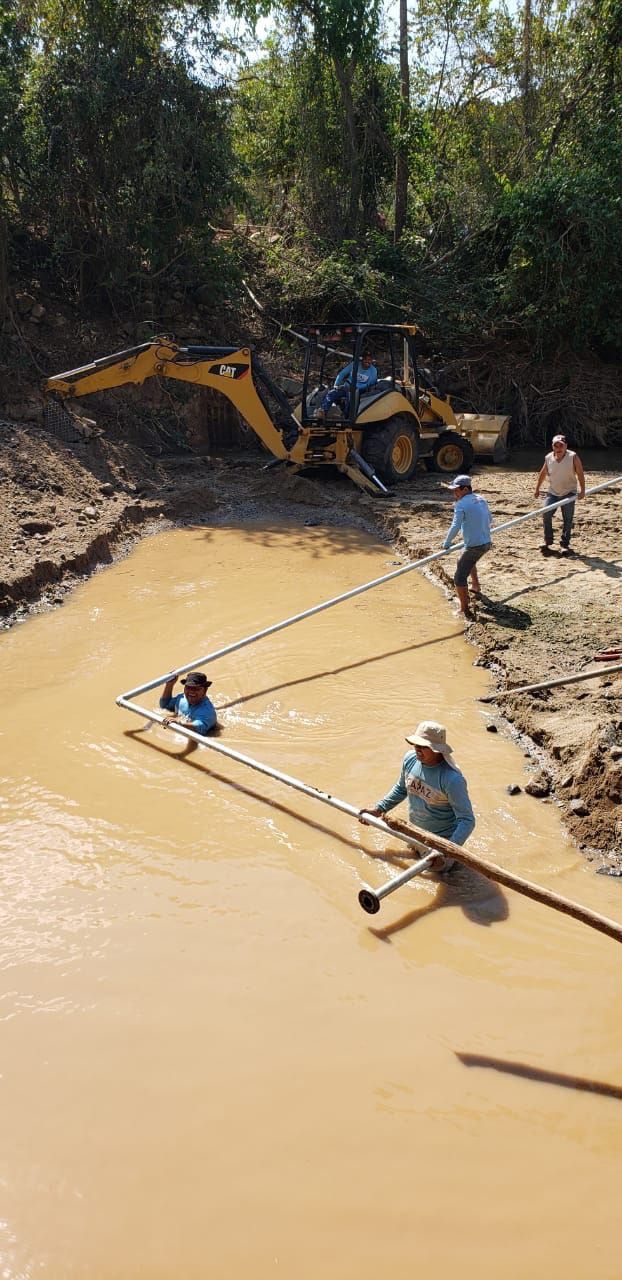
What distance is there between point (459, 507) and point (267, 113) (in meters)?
16.3

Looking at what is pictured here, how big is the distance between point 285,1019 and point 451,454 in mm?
12537

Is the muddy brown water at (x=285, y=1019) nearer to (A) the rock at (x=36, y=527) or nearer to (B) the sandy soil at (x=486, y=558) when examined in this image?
(B) the sandy soil at (x=486, y=558)

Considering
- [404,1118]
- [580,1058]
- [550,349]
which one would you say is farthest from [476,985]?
[550,349]

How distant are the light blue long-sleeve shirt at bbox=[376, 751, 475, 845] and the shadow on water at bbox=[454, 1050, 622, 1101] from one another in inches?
47.3

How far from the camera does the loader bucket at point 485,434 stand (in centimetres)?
1611

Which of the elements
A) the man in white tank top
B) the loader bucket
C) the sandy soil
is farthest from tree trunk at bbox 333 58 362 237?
the man in white tank top

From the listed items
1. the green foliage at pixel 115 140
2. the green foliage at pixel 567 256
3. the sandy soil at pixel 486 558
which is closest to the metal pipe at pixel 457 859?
the sandy soil at pixel 486 558

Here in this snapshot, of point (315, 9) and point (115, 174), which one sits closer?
point (115, 174)

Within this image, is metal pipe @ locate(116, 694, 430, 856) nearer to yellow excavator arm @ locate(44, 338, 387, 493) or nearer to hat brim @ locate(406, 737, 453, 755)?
hat brim @ locate(406, 737, 453, 755)

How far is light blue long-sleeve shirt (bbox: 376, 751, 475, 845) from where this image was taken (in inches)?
185

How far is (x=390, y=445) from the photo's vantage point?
13.4 metres

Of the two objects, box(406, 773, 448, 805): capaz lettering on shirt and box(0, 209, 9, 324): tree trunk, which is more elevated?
box(0, 209, 9, 324): tree trunk

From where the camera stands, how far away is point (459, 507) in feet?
28.6

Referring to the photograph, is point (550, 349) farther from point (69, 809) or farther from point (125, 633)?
point (69, 809)
